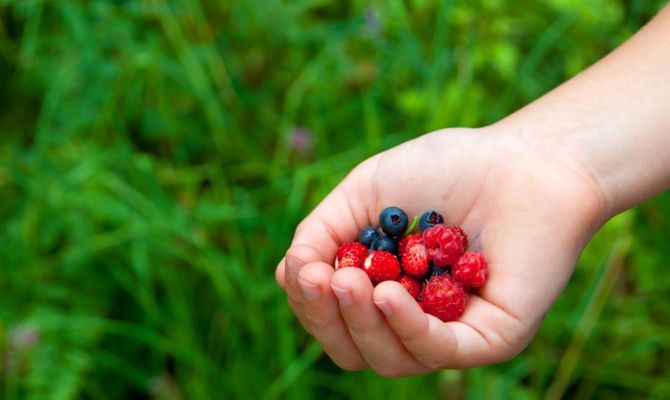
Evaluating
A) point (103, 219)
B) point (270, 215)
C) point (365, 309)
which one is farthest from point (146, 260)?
point (365, 309)

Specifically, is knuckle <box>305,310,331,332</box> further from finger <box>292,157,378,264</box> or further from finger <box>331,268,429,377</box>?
finger <box>292,157,378,264</box>

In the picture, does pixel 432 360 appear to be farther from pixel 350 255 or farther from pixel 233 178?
pixel 233 178

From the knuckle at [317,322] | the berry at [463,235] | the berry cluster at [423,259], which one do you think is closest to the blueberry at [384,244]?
the berry cluster at [423,259]

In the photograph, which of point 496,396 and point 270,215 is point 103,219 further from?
point 496,396

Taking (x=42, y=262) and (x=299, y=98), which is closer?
(x=42, y=262)

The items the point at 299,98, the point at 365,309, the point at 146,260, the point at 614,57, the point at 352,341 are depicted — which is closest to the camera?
the point at 365,309
